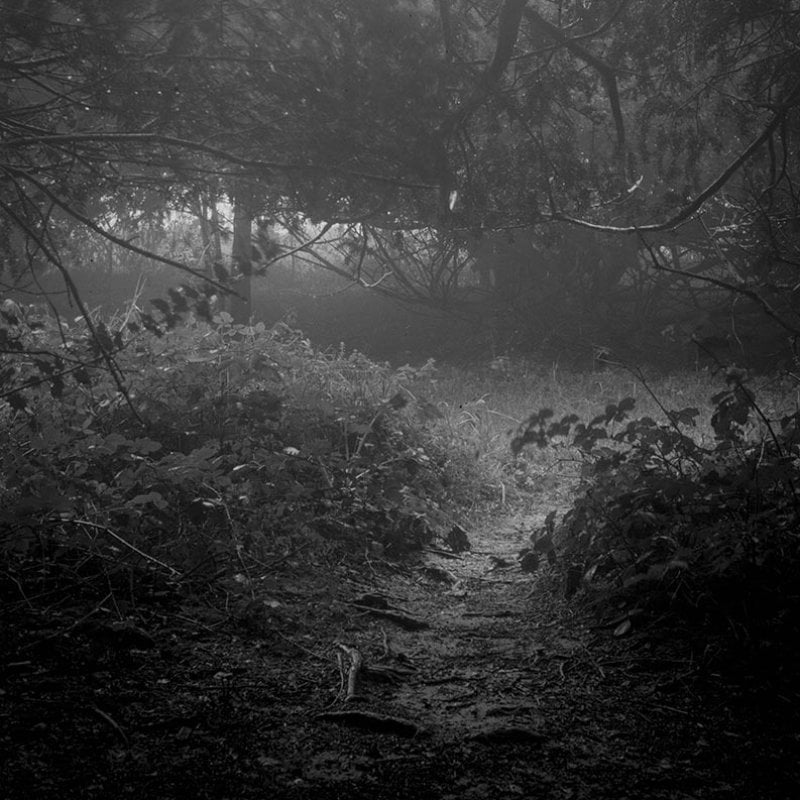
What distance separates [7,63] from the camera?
12.0 feet

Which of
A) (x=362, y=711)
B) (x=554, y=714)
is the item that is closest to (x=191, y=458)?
(x=362, y=711)

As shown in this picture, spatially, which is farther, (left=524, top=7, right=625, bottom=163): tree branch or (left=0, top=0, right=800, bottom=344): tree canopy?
(left=524, top=7, right=625, bottom=163): tree branch

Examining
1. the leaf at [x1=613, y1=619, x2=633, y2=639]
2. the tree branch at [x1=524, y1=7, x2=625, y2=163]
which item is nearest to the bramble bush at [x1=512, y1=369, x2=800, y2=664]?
the leaf at [x1=613, y1=619, x2=633, y2=639]

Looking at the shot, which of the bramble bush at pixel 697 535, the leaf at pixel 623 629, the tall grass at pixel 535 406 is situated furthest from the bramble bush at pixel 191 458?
the leaf at pixel 623 629

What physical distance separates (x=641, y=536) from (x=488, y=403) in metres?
7.45

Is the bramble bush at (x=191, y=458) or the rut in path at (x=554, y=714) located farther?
the bramble bush at (x=191, y=458)

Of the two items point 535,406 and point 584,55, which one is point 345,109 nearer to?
point 584,55

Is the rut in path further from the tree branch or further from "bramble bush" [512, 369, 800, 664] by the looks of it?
the tree branch

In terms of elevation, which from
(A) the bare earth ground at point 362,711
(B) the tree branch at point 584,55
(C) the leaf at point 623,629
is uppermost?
(B) the tree branch at point 584,55

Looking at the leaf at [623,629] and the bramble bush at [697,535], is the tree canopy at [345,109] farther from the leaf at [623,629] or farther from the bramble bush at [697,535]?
the leaf at [623,629]

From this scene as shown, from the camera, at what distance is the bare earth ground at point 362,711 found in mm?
2102

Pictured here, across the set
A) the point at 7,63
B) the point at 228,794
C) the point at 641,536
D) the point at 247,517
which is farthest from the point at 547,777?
the point at 7,63

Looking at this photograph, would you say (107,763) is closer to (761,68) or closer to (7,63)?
(7,63)

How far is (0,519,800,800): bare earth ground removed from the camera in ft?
6.89
